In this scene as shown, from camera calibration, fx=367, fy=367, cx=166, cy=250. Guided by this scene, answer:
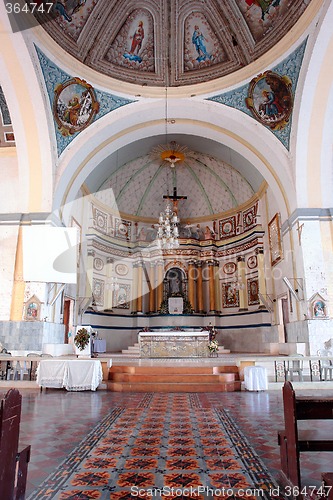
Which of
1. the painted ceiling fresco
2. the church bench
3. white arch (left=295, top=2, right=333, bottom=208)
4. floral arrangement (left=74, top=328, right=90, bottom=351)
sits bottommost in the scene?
the church bench

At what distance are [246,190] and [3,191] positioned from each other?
9.07 m

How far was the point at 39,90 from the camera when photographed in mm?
9594

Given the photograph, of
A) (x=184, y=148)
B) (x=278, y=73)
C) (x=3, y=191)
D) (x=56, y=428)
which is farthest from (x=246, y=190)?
(x=56, y=428)

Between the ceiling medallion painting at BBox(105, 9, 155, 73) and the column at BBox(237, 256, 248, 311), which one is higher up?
the ceiling medallion painting at BBox(105, 9, 155, 73)

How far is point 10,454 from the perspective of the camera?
199 cm

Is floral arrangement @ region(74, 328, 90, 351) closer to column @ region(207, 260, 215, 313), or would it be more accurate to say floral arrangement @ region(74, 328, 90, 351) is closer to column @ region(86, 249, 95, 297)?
column @ region(86, 249, 95, 297)

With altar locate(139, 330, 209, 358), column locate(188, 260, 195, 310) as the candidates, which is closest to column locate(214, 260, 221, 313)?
column locate(188, 260, 195, 310)

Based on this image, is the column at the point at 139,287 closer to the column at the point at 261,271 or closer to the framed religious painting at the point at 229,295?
the framed religious painting at the point at 229,295

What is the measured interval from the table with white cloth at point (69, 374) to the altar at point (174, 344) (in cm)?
337

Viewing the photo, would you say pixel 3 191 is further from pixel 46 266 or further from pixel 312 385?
pixel 312 385

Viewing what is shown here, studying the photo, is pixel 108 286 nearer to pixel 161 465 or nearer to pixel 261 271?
pixel 261 271
